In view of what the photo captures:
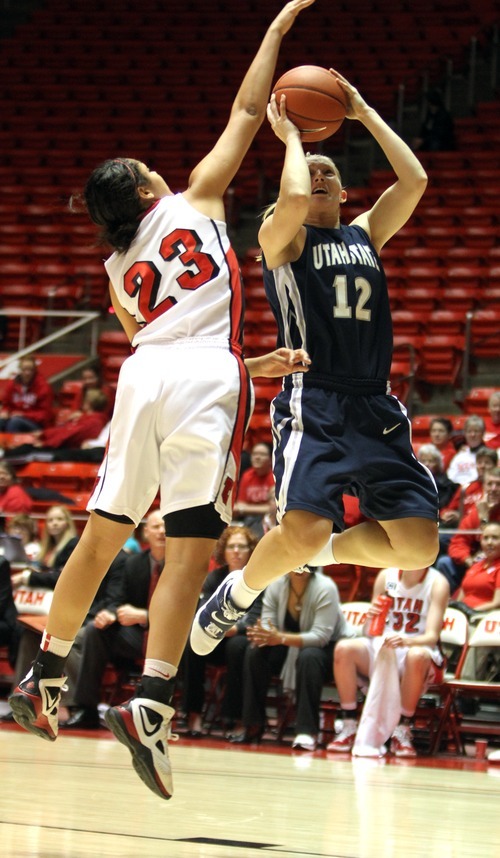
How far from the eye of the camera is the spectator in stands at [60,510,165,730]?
325 inches

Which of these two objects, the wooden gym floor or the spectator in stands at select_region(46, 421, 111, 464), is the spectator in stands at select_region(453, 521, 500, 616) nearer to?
the wooden gym floor

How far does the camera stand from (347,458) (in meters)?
4.43

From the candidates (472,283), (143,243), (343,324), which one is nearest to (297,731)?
(343,324)

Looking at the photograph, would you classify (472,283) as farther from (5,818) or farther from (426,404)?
(5,818)

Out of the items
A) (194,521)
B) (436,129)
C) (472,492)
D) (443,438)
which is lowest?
(472,492)

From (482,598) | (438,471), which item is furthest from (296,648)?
(438,471)

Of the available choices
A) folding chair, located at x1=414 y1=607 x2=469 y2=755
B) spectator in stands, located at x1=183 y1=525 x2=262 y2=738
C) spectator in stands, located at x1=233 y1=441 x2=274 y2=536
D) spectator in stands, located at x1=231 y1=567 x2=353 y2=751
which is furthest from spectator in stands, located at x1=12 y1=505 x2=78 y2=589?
folding chair, located at x1=414 y1=607 x2=469 y2=755

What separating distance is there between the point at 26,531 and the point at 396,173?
19.9 ft

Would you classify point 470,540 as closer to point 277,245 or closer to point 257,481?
point 257,481

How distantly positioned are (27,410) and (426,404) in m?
4.19

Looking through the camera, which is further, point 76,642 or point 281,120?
point 76,642

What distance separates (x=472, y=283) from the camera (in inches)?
538

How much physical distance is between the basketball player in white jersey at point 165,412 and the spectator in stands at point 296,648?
3.86 m

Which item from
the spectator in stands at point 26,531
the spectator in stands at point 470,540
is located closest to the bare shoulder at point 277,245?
the spectator in stands at point 470,540
